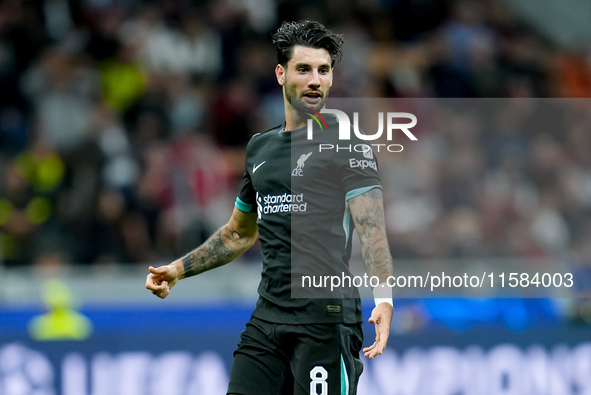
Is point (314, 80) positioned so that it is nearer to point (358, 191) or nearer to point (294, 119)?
point (294, 119)

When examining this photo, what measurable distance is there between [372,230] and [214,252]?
1.04 metres

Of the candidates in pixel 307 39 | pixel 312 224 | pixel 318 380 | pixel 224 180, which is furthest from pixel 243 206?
pixel 224 180

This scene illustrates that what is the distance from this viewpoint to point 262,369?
4.33m

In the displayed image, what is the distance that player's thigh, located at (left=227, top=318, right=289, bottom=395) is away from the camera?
14.2 ft

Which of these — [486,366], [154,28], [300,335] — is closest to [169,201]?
[154,28]

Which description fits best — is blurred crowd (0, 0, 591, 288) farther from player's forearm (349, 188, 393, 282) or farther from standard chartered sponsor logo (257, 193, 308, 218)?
player's forearm (349, 188, 393, 282)

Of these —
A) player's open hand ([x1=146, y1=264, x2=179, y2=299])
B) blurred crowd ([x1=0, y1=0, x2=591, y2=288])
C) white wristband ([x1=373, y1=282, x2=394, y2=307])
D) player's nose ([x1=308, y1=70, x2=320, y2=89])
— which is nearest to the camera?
white wristband ([x1=373, y1=282, x2=394, y2=307])

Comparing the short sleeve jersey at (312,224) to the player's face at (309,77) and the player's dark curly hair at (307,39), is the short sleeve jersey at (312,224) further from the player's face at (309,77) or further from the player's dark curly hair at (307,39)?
the player's dark curly hair at (307,39)

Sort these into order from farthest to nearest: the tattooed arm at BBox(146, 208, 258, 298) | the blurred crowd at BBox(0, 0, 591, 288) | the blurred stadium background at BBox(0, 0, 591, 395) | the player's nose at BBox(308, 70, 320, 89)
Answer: the blurred crowd at BBox(0, 0, 591, 288), the blurred stadium background at BBox(0, 0, 591, 395), the tattooed arm at BBox(146, 208, 258, 298), the player's nose at BBox(308, 70, 320, 89)

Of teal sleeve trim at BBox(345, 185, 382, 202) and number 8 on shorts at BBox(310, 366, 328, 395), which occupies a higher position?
teal sleeve trim at BBox(345, 185, 382, 202)

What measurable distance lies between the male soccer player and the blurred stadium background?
3.45m

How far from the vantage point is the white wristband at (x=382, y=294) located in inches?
158

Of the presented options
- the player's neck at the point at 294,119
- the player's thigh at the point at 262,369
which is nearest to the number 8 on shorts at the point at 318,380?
the player's thigh at the point at 262,369

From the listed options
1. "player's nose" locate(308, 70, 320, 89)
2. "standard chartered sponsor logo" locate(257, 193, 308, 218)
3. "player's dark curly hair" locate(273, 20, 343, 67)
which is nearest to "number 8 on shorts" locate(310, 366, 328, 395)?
"standard chartered sponsor logo" locate(257, 193, 308, 218)
